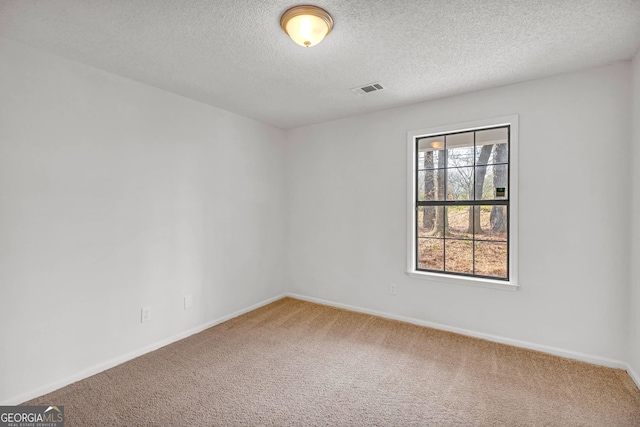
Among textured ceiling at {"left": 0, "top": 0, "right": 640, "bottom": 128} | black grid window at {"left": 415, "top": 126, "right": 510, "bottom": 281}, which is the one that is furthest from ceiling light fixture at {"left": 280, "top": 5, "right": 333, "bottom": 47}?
black grid window at {"left": 415, "top": 126, "right": 510, "bottom": 281}

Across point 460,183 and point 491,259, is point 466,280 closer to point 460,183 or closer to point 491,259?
point 491,259

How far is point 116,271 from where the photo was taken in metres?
2.54

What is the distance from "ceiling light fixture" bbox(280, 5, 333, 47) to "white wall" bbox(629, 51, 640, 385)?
93.6 inches

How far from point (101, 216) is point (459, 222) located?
137 inches

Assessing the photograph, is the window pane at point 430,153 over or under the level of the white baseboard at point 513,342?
over

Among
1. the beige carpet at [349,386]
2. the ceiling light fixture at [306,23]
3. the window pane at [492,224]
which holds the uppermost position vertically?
the ceiling light fixture at [306,23]

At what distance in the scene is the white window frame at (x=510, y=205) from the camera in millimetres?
2809

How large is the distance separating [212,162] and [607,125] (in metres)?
3.70

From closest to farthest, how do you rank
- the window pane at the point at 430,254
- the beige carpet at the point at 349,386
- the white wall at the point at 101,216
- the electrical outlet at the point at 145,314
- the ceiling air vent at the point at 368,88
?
the beige carpet at the point at 349,386 → the white wall at the point at 101,216 → the electrical outlet at the point at 145,314 → the ceiling air vent at the point at 368,88 → the window pane at the point at 430,254

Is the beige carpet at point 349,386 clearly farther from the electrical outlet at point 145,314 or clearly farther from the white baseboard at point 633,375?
the electrical outlet at point 145,314

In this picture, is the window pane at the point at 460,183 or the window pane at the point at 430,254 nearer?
the window pane at the point at 460,183

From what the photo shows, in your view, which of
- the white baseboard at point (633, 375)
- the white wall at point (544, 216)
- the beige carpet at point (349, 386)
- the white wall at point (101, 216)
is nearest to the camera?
the beige carpet at point (349, 386)

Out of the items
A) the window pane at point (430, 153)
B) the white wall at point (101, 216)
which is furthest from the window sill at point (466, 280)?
the white wall at point (101, 216)

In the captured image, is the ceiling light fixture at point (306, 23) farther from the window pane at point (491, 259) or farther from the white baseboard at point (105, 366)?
the white baseboard at point (105, 366)
